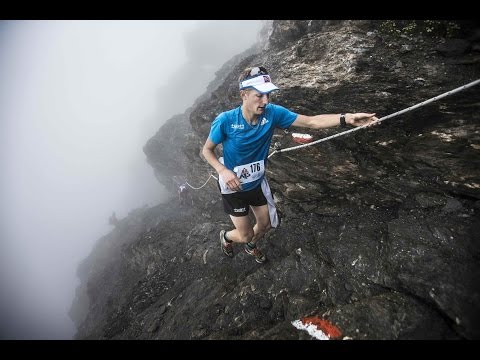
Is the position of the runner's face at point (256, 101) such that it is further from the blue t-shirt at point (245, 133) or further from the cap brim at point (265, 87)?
the blue t-shirt at point (245, 133)

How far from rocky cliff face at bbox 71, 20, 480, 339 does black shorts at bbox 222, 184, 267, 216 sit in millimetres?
2119

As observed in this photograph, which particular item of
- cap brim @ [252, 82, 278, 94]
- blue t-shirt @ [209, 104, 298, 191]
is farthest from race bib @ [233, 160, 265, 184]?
cap brim @ [252, 82, 278, 94]

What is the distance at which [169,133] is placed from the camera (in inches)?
1319

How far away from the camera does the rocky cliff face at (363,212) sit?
4.76 meters

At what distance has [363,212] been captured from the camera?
7.07 metres

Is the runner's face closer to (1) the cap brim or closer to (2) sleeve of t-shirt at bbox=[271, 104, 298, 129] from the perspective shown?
(1) the cap brim

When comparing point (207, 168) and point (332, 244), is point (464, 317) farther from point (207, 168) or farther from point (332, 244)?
point (207, 168)

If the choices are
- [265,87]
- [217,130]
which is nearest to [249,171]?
[217,130]

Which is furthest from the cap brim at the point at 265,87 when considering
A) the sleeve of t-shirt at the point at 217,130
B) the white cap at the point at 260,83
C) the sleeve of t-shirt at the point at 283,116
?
the sleeve of t-shirt at the point at 217,130

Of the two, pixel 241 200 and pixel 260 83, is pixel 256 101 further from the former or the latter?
pixel 241 200

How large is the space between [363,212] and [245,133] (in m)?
4.14

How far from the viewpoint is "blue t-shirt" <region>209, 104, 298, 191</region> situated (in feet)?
15.8

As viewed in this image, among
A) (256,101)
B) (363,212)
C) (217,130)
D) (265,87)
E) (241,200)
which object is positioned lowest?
(363,212)
